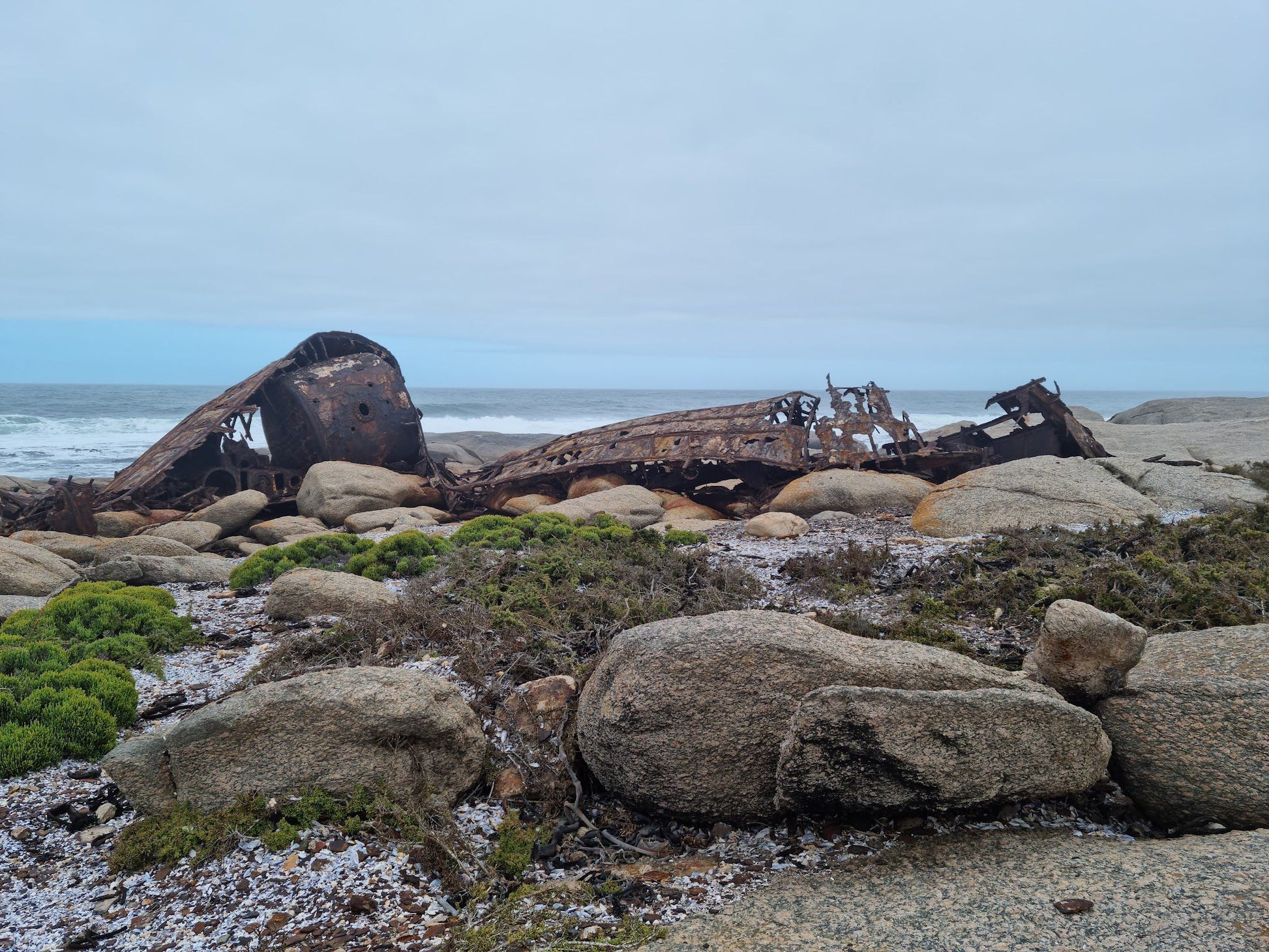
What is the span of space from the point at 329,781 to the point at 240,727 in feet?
1.57

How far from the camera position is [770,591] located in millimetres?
6480

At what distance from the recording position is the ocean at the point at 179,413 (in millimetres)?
30500

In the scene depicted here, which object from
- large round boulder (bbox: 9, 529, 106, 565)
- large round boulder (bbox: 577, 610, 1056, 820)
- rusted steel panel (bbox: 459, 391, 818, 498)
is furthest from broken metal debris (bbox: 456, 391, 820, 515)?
large round boulder (bbox: 577, 610, 1056, 820)

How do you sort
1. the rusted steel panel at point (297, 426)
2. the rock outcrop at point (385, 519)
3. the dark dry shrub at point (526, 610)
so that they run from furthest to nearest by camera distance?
the rusted steel panel at point (297, 426), the rock outcrop at point (385, 519), the dark dry shrub at point (526, 610)

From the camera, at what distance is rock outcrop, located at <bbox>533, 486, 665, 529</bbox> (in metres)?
11.0

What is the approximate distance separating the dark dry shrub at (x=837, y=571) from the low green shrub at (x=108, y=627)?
4.81 metres

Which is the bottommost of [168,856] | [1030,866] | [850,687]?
[168,856]

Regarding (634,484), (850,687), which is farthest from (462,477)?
(850,687)

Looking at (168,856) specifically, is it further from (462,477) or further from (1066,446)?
(1066,446)

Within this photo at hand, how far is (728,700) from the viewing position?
3379mm

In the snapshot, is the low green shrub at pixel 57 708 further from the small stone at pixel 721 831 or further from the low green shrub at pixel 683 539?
the low green shrub at pixel 683 539

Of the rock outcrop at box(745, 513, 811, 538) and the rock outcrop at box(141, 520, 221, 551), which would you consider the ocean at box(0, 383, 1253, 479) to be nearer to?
the rock outcrop at box(141, 520, 221, 551)

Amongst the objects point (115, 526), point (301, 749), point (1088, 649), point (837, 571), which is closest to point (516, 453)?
point (115, 526)

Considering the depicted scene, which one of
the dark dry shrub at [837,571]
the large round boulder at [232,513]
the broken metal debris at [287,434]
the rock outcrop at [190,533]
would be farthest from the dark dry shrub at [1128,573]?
the broken metal debris at [287,434]
